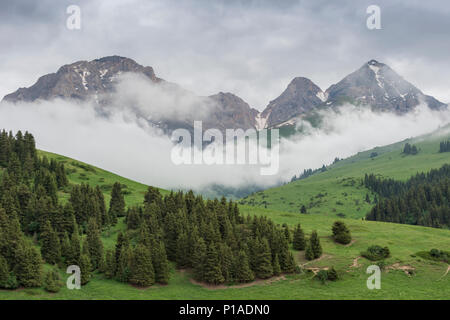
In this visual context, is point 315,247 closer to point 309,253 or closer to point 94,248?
point 309,253

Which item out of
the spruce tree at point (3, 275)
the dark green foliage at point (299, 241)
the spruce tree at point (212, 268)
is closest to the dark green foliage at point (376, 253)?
the dark green foliage at point (299, 241)

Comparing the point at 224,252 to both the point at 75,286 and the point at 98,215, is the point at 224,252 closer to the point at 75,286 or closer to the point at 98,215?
the point at 75,286

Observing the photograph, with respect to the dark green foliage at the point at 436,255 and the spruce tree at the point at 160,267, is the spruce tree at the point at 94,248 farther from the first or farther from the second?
the dark green foliage at the point at 436,255

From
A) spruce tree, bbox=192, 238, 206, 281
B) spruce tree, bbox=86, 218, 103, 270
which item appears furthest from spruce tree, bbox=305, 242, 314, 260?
spruce tree, bbox=86, 218, 103, 270

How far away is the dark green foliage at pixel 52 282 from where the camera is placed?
7284cm

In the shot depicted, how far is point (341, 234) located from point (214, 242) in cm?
4215

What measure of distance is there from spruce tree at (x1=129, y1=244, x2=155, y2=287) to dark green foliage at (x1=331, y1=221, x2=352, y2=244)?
59.8 m

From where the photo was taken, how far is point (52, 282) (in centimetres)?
7344

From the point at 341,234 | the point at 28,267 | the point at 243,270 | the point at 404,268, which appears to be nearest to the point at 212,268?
the point at 243,270

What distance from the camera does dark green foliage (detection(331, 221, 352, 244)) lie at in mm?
111506

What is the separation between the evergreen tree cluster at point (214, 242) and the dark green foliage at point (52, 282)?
742 inches
